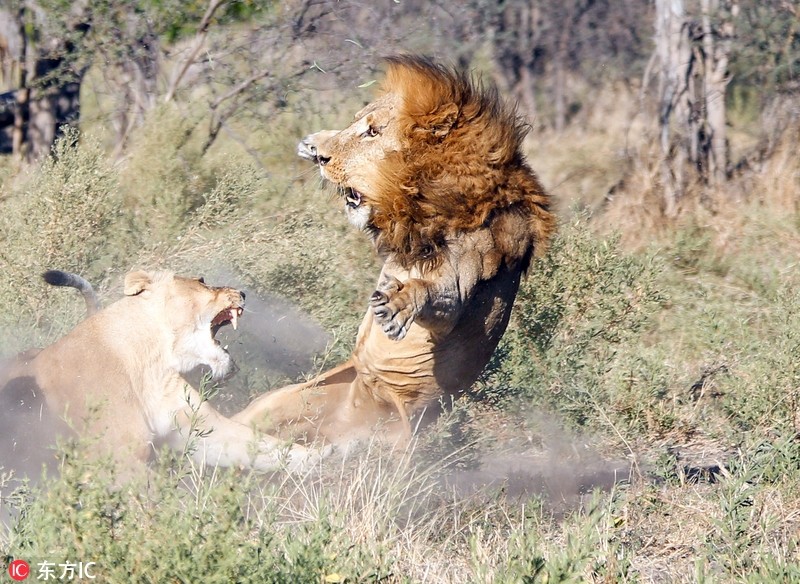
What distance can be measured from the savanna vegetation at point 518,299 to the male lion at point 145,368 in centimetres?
18

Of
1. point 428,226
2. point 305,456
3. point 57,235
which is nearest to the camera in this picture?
point 428,226

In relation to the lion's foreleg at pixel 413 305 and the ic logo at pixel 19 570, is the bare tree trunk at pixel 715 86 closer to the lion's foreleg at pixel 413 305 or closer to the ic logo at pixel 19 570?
the lion's foreleg at pixel 413 305

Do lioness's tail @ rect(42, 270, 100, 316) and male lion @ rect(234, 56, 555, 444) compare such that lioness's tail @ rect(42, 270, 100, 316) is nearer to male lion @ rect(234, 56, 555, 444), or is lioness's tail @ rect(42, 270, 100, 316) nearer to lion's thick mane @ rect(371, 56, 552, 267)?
male lion @ rect(234, 56, 555, 444)

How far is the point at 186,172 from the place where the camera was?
7.15 meters

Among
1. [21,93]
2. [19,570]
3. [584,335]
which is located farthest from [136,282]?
[21,93]

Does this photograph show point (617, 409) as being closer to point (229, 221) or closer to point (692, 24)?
point (229, 221)

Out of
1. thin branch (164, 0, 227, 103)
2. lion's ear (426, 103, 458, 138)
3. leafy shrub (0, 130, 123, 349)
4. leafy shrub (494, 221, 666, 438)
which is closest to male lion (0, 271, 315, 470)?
leafy shrub (0, 130, 123, 349)

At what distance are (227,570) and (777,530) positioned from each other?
215 cm

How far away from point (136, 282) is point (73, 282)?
0.28m

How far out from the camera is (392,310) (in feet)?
12.4

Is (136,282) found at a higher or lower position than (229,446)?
higher

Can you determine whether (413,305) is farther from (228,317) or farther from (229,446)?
(228,317)

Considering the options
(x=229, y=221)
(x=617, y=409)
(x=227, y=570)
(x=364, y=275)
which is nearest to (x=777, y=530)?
(x=617, y=409)

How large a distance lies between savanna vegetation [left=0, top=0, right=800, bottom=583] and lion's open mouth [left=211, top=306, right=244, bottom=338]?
0.42m
